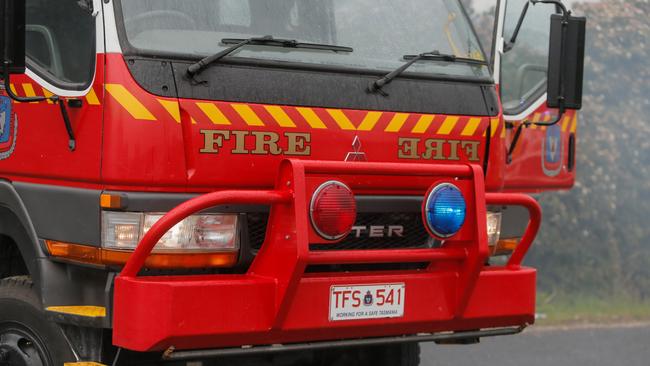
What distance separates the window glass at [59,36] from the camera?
22.5ft

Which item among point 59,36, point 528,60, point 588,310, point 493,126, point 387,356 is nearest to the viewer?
point 493,126

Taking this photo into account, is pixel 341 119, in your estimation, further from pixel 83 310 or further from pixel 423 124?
pixel 83 310

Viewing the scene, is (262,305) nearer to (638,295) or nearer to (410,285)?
(410,285)

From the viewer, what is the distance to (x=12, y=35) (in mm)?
4949

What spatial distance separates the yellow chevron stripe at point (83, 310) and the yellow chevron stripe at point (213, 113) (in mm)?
903

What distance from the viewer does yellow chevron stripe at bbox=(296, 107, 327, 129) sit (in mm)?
5418

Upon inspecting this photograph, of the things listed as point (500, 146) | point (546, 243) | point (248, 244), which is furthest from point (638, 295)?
point (248, 244)

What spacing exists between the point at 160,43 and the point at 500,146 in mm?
1807

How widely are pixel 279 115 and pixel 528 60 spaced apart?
4.59m

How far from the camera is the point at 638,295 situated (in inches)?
455

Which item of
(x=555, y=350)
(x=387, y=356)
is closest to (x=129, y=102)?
(x=387, y=356)

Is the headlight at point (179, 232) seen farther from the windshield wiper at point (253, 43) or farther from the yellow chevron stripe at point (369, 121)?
the yellow chevron stripe at point (369, 121)

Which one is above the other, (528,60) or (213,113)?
(528,60)

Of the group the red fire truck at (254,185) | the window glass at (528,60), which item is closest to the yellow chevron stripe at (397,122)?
the red fire truck at (254,185)
